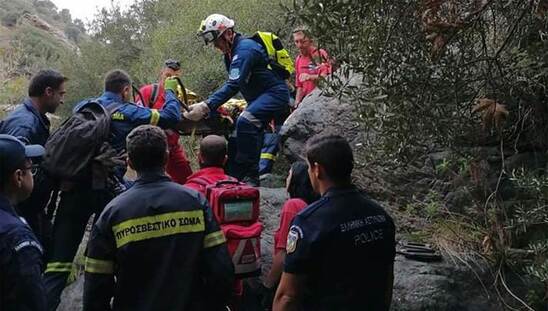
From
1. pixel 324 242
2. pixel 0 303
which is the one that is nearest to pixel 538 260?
pixel 324 242

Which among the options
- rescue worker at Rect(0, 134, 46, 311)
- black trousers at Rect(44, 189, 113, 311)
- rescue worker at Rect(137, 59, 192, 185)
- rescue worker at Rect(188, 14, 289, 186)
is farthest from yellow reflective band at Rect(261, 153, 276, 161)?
rescue worker at Rect(0, 134, 46, 311)

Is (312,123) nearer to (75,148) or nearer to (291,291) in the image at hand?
(75,148)

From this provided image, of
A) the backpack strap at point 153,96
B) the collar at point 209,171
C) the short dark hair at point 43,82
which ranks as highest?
the short dark hair at point 43,82

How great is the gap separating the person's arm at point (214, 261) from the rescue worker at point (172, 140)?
3.03m

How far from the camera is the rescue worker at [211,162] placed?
16.8 ft

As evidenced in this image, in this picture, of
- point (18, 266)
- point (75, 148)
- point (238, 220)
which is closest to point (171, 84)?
point (75, 148)

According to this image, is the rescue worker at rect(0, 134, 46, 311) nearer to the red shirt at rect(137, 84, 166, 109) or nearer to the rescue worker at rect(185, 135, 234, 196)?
the rescue worker at rect(185, 135, 234, 196)

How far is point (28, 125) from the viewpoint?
543cm

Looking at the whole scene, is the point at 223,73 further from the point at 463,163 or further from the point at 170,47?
the point at 463,163

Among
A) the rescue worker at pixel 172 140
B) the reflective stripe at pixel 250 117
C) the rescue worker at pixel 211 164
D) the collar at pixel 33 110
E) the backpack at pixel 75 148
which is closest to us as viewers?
the rescue worker at pixel 211 164

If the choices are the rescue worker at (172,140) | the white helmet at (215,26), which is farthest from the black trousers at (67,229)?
the white helmet at (215,26)

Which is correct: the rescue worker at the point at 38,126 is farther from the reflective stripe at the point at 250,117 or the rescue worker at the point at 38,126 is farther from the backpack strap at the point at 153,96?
the reflective stripe at the point at 250,117

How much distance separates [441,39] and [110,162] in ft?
8.86

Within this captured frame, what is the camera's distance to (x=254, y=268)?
16.5 feet
